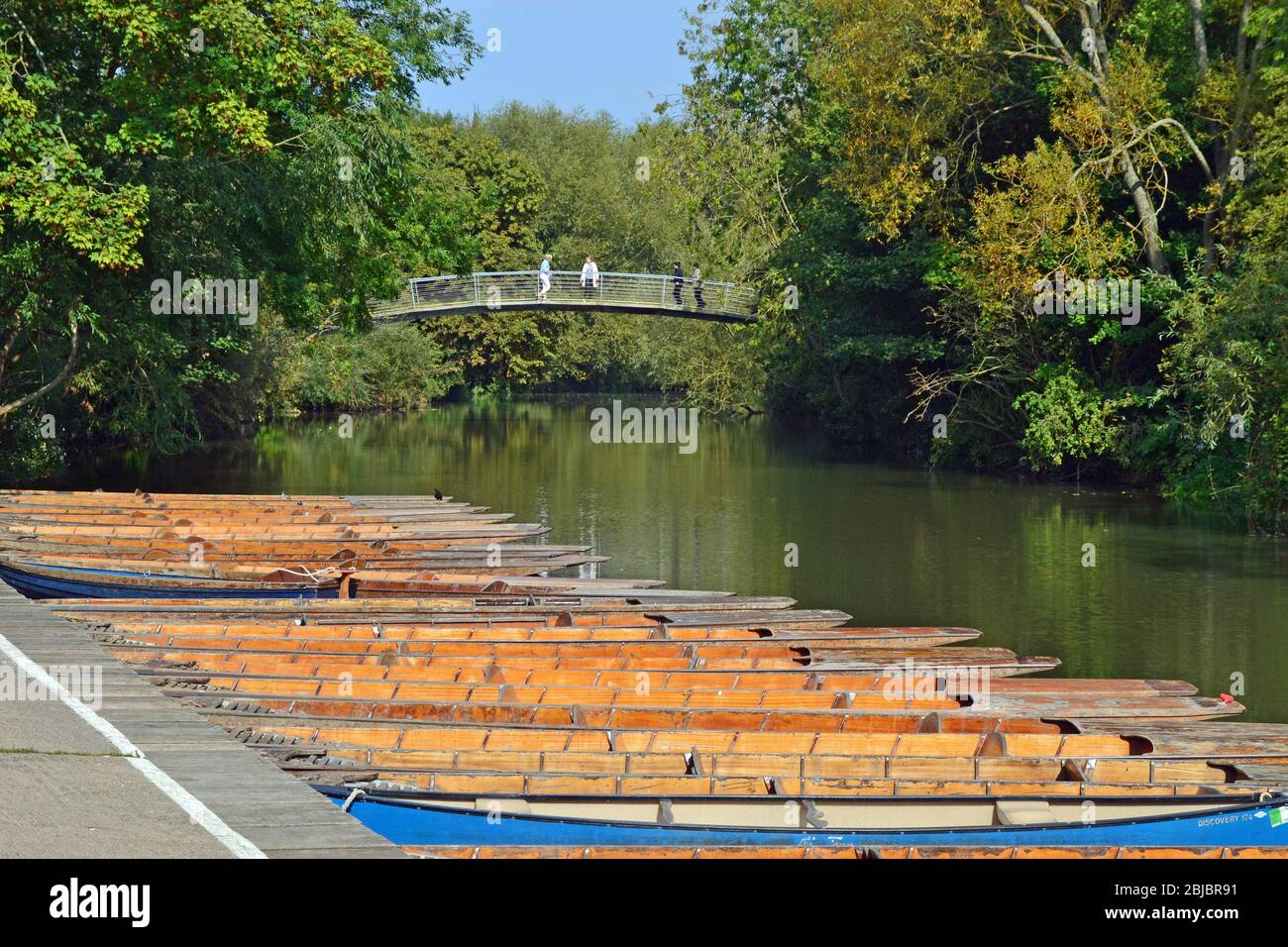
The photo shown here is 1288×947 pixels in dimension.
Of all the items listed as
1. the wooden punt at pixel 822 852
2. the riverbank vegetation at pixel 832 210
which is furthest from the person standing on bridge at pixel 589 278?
the wooden punt at pixel 822 852

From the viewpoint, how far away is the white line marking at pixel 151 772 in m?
7.61

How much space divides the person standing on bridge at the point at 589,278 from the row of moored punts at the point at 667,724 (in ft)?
137

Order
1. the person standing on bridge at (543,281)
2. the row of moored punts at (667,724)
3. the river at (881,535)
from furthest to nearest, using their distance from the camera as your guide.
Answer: the person standing on bridge at (543,281) < the river at (881,535) < the row of moored punts at (667,724)

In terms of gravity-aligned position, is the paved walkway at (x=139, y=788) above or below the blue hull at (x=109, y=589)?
below

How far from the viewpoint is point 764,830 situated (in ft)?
28.7

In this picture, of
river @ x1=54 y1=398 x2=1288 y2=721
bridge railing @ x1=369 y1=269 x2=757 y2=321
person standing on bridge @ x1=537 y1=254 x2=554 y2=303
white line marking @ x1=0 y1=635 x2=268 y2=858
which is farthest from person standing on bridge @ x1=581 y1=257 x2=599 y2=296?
white line marking @ x1=0 y1=635 x2=268 y2=858

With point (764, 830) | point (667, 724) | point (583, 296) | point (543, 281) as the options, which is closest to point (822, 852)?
point (764, 830)

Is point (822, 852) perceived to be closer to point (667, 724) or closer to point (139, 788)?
point (667, 724)

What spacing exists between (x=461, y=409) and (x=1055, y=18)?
43.9m

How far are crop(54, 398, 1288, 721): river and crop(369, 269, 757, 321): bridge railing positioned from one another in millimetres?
8488

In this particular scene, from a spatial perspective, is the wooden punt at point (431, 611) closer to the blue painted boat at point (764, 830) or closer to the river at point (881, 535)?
the river at point (881, 535)

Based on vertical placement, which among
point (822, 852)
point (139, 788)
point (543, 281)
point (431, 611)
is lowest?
point (822, 852)

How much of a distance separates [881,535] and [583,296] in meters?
33.5
